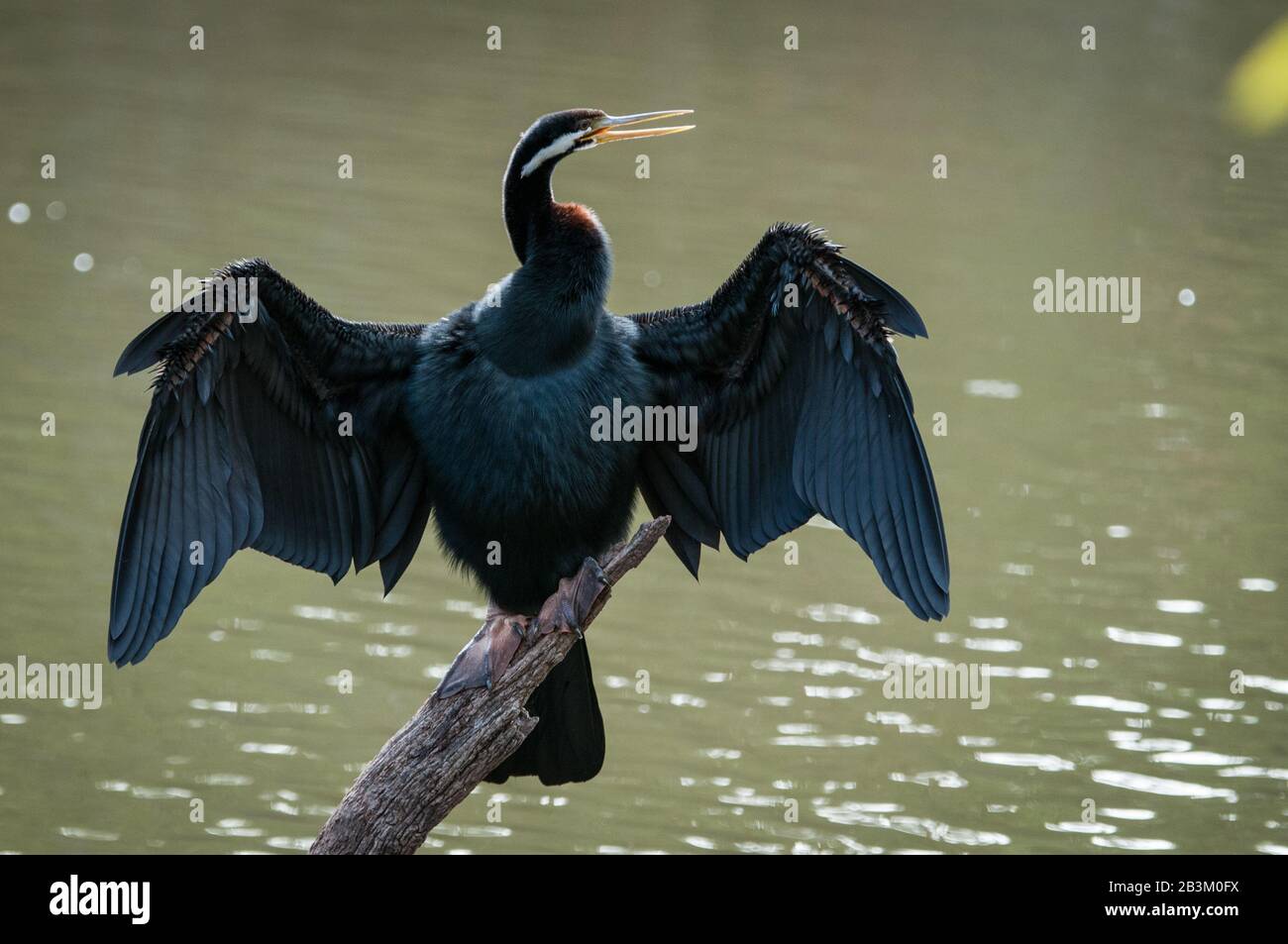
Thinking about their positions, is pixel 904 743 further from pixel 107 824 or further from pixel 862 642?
pixel 107 824

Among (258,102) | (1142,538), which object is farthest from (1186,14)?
(1142,538)

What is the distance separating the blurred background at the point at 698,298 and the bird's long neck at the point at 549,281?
11.0 ft

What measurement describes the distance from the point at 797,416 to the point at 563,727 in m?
1.19

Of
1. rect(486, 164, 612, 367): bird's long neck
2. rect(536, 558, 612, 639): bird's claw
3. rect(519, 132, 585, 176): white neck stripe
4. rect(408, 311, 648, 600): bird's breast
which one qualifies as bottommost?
rect(536, 558, 612, 639): bird's claw

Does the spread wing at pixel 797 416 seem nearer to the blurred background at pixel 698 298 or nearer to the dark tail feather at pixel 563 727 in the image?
the dark tail feather at pixel 563 727

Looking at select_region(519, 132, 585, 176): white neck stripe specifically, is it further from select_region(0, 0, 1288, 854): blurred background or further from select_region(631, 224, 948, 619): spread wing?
select_region(0, 0, 1288, 854): blurred background

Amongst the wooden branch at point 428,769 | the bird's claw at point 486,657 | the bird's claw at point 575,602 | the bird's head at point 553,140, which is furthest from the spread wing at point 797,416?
the wooden branch at point 428,769

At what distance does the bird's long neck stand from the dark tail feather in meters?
0.91

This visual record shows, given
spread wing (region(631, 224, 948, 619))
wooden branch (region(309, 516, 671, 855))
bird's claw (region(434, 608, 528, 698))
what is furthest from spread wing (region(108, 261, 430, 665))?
spread wing (region(631, 224, 948, 619))

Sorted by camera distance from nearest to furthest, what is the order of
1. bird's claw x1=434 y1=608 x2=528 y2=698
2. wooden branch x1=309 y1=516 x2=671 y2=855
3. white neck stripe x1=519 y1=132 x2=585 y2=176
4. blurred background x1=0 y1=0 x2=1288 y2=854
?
wooden branch x1=309 y1=516 x2=671 y2=855
bird's claw x1=434 y1=608 x2=528 y2=698
white neck stripe x1=519 y1=132 x2=585 y2=176
blurred background x1=0 y1=0 x2=1288 y2=854

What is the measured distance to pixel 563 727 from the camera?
5.52 metres

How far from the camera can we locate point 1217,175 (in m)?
17.2

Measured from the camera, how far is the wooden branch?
4.88 metres

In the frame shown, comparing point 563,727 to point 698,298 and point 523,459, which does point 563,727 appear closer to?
point 523,459
